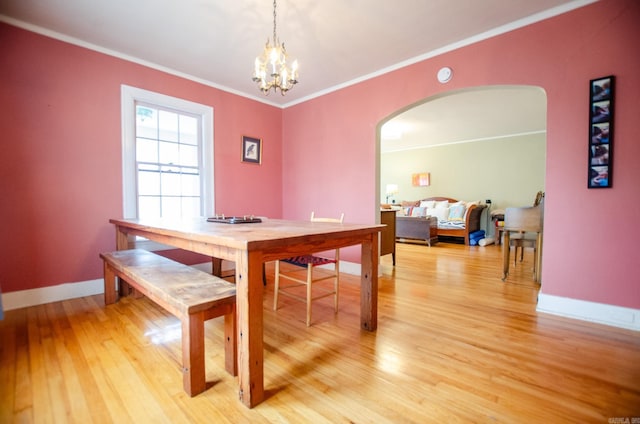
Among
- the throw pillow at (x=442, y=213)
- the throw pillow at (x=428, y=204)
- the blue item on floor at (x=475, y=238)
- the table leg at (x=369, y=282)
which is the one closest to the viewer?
→ the table leg at (x=369, y=282)

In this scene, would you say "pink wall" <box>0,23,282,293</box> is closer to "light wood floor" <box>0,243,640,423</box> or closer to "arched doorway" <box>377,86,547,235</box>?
"light wood floor" <box>0,243,640,423</box>

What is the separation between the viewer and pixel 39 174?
255 cm

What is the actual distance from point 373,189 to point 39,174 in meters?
3.46

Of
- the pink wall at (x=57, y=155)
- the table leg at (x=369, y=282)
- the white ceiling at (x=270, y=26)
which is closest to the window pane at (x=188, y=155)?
the pink wall at (x=57, y=155)

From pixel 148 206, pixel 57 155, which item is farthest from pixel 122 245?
pixel 57 155

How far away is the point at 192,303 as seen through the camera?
50.2 inches

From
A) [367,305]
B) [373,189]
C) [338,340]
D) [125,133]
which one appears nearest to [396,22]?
[373,189]

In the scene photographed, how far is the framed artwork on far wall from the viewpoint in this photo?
2105 millimetres

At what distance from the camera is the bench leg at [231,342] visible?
4.65 ft

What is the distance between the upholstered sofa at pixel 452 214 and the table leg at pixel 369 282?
436cm

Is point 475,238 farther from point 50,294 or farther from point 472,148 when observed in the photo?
point 50,294

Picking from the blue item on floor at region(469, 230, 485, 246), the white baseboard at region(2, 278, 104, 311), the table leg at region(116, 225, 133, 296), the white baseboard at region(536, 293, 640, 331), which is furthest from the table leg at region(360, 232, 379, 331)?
the blue item on floor at region(469, 230, 485, 246)

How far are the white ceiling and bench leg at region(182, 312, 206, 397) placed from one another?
240 centimetres

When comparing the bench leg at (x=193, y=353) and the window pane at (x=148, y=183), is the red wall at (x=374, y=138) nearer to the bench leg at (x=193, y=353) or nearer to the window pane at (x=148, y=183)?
the window pane at (x=148, y=183)
